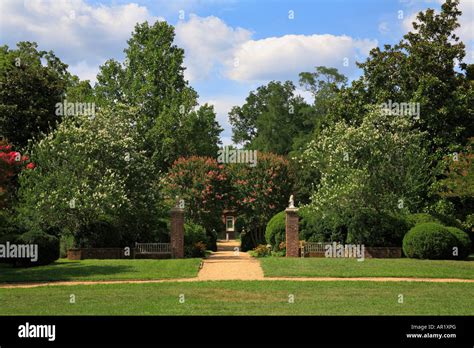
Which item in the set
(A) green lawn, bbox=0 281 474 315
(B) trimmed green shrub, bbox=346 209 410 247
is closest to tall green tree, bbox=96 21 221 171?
(B) trimmed green shrub, bbox=346 209 410 247

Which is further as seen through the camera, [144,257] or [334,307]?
[144,257]

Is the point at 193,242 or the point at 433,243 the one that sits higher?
the point at 433,243

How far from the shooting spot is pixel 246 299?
14.8 meters

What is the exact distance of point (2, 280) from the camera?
A: 1894 cm

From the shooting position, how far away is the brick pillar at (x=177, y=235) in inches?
1122

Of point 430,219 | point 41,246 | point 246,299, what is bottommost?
point 246,299

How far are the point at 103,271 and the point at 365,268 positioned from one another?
8914mm

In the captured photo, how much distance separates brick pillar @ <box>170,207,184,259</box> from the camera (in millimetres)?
28500

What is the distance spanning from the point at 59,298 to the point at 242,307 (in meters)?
4.65

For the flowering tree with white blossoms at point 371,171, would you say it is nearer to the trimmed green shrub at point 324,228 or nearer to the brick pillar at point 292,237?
the trimmed green shrub at point 324,228

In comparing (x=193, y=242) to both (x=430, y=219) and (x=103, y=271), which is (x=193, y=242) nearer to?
(x=103, y=271)

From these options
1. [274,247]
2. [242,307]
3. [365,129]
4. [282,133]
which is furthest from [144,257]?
[282,133]

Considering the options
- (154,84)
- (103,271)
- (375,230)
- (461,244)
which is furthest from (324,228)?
(154,84)
